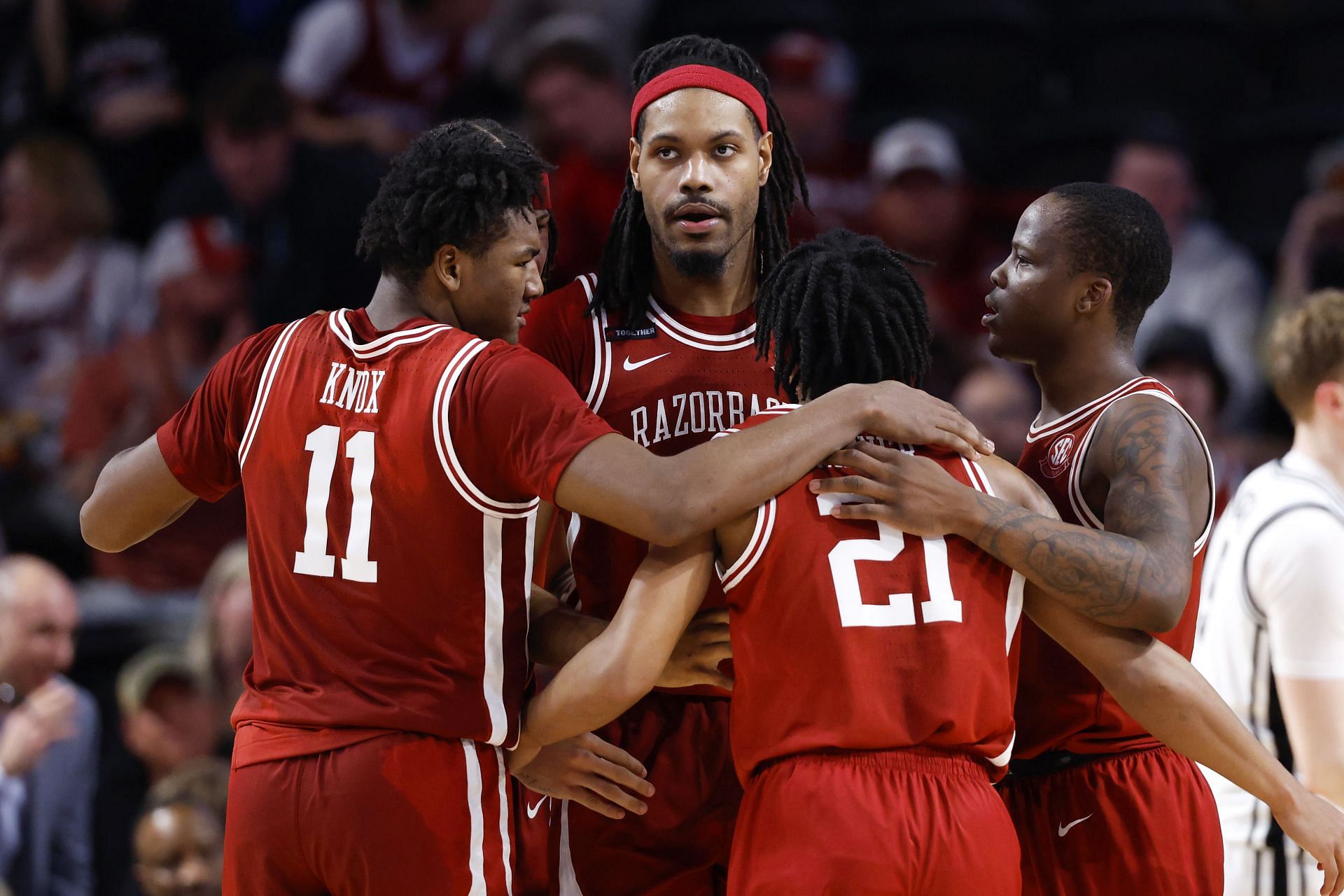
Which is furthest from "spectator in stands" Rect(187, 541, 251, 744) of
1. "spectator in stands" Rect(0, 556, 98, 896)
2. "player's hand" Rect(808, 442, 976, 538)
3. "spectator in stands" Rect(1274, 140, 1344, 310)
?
"spectator in stands" Rect(1274, 140, 1344, 310)

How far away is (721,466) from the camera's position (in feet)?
10.4

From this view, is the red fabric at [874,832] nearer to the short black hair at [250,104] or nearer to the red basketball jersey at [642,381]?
the red basketball jersey at [642,381]

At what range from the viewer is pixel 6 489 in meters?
7.96

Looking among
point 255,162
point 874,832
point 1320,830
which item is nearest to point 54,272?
point 255,162

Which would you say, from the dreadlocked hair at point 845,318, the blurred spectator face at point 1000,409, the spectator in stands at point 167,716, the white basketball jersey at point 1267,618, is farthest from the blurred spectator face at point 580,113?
the dreadlocked hair at point 845,318

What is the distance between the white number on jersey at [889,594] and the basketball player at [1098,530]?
65 millimetres

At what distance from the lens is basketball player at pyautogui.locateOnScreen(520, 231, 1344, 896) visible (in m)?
3.11

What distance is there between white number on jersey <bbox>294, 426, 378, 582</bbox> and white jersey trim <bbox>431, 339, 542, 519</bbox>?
17 cm

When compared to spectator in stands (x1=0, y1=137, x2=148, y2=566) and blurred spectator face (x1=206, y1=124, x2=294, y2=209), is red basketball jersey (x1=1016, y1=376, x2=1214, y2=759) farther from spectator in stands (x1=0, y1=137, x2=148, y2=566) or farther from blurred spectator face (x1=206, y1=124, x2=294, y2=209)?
spectator in stands (x1=0, y1=137, x2=148, y2=566)

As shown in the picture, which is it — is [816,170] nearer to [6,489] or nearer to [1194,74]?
[1194,74]

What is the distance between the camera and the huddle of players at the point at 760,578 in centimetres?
317

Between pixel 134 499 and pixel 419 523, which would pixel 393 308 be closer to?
pixel 419 523

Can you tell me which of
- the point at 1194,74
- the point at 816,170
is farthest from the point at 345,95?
the point at 1194,74

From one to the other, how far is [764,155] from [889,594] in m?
1.47
